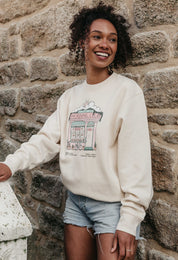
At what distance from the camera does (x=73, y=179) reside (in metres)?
1.67

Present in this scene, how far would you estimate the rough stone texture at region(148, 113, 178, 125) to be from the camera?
1.72 m

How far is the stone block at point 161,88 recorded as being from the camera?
1.71 m

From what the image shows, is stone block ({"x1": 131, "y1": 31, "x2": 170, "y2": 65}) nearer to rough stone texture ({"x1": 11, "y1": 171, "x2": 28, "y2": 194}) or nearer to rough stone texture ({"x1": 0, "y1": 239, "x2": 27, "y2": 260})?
rough stone texture ({"x1": 0, "y1": 239, "x2": 27, "y2": 260})

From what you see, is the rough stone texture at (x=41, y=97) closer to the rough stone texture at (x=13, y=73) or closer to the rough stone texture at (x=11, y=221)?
the rough stone texture at (x=13, y=73)

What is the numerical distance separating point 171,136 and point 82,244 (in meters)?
0.76

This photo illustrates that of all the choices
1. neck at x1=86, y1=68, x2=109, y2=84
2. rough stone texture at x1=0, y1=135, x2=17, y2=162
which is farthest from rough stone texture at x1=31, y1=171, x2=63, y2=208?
neck at x1=86, y1=68, x2=109, y2=84

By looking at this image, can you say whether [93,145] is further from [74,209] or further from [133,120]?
[74,209]

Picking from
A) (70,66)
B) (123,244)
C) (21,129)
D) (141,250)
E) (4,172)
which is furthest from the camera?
(21,129)

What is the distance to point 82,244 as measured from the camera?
5.65ft

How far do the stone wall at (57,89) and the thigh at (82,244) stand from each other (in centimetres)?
35

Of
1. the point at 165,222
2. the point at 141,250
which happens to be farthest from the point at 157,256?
the point at 165,222

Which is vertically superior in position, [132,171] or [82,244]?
[132,171]

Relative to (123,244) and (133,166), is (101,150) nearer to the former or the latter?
(133,166)

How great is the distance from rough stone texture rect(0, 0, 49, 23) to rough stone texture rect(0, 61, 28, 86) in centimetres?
44
